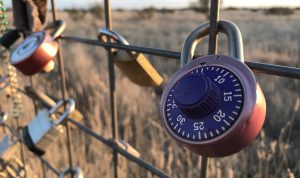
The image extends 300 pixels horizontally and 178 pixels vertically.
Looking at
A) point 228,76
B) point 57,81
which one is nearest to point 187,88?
point 228,76

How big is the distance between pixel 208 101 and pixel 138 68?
22 centimetres

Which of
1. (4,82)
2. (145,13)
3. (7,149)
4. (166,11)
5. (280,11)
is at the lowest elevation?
(166,11)

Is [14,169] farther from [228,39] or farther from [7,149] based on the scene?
[228,39]

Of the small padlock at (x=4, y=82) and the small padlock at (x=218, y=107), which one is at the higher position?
the small padlock at (x=218, y=107)

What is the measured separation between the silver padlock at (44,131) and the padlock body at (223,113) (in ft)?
1.55

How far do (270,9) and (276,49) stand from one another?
14.3 metres

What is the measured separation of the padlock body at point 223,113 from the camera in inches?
10.8

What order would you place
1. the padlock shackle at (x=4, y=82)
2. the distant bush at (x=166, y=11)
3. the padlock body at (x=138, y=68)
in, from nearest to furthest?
the padlock body at (x=138, y=68), the padlock shackle at (x=4, y=82), the distant bush at (x=166, y=11)

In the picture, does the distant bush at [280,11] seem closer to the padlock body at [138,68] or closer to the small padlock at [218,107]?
the padlock body at [138,68]

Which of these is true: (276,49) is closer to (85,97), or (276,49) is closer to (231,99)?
(85,97)

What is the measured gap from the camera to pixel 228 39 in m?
0.32

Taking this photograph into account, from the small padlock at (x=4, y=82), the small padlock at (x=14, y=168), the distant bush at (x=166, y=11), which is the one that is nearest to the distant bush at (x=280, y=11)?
the distant bush at (x=166, y=11)

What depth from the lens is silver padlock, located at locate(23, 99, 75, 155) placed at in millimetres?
729

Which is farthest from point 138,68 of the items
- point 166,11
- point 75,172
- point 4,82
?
point 166,11
